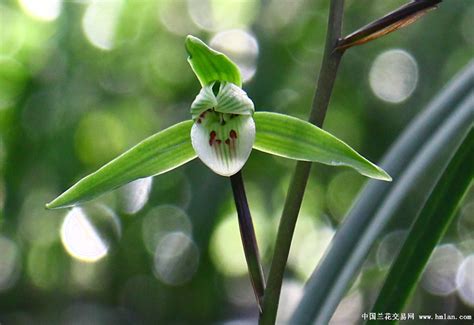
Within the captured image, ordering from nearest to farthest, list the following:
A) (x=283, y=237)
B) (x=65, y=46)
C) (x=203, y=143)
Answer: (x=283, y=237) → (x=203, y=143) → (x=65, y=46)

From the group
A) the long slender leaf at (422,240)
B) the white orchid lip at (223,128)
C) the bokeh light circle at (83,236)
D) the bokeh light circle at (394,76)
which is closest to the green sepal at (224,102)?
the white orchid lip at (223,128)

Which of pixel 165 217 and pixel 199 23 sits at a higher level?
pixel 199 23

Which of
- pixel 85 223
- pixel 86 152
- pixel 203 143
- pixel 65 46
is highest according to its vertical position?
pixel 65 46

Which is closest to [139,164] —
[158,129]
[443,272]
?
[158,129]

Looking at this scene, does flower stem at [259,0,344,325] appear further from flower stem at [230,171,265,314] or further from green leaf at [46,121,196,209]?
green leaf at [46,121,196,209]

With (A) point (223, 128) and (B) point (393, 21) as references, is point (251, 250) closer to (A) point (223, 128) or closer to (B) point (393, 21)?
(A) point (223, 128)

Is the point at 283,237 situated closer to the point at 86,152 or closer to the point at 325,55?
the point at 325,55

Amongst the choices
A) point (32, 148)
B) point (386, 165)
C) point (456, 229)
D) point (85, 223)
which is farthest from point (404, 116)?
point (386, 165)

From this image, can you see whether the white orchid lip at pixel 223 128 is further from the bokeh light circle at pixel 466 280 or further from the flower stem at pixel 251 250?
the bokeh light circle at pixel 466 280
